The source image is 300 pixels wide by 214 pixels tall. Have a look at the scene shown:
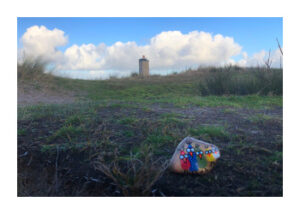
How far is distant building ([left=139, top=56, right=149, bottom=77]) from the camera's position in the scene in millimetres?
16077

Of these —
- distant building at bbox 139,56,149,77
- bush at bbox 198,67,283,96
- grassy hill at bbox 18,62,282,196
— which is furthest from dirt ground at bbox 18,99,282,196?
distant building at bbox 139,56,149,77

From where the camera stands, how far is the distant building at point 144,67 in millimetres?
16077

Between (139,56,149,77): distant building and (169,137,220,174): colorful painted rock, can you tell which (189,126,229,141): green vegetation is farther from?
(139,56,149,77): distant building

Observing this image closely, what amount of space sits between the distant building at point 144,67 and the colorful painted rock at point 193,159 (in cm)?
1408

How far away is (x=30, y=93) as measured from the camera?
27.9 feet

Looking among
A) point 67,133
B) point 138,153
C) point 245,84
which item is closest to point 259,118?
point 138,153

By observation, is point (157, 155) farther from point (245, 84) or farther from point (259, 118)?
point (245, 84)

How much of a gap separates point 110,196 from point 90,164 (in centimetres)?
58

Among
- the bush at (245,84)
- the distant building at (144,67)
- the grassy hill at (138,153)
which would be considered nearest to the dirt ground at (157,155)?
the grassy hill at (138,153)

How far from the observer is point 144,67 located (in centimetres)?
1630

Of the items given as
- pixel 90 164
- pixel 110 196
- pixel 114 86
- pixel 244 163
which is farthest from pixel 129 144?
pixel 114 86

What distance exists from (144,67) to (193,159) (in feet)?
47.3

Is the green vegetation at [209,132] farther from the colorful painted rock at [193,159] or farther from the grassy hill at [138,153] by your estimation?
the colorful painted rock at [193,159]

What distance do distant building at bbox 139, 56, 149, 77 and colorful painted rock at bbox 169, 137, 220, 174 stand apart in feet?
46.2
